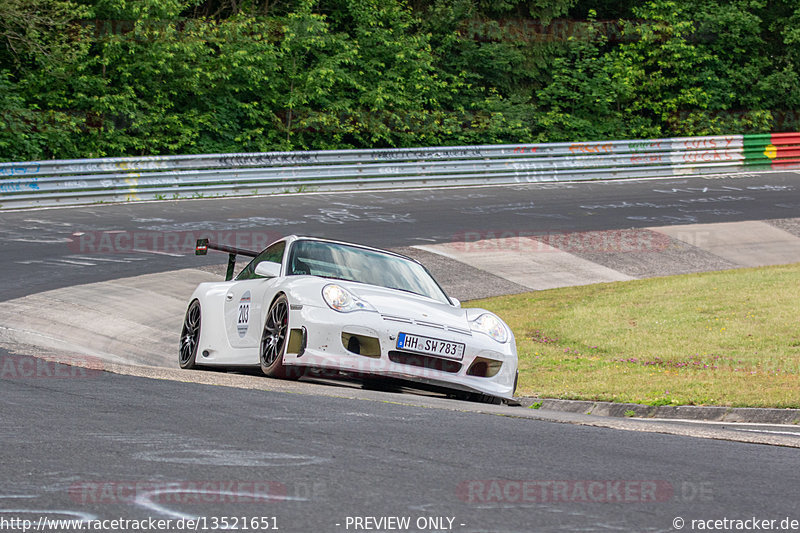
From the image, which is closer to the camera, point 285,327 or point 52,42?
point 285,327

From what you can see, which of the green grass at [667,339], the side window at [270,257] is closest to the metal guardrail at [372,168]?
the green grass at [667,339]

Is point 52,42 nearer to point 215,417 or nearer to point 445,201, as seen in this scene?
point 445,201

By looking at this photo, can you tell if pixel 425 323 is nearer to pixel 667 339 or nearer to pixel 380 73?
pixel 667 339

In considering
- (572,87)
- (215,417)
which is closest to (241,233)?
(215,417)

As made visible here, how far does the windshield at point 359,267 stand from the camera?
356 inches

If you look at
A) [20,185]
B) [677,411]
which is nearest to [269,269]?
[677,411]

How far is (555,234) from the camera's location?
21.7 metres

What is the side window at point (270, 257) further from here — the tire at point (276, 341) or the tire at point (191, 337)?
the tire at point (276, 341)

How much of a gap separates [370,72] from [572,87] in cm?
819

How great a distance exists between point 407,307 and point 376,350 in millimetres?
528

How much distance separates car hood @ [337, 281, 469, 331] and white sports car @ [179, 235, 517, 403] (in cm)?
1

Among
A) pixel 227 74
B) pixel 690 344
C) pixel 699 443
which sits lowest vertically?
pixel 690 344

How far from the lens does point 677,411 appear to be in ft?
29.7

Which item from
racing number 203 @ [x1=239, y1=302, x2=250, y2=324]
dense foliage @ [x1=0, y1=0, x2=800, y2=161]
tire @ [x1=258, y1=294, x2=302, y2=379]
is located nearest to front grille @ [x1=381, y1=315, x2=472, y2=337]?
tire @ [x1=258, y1=294, x2=302, y2=379]
